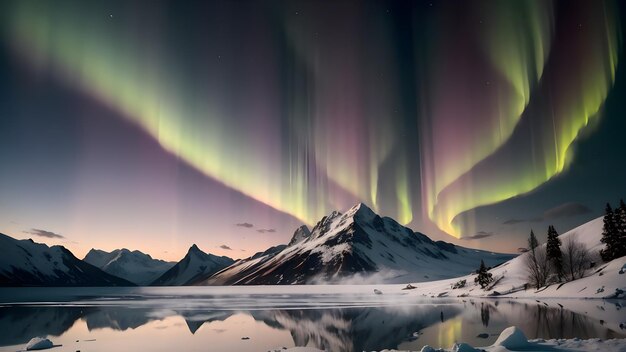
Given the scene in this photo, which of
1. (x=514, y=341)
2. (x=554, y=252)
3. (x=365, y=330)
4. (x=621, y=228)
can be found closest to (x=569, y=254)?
(x=554, y=252)

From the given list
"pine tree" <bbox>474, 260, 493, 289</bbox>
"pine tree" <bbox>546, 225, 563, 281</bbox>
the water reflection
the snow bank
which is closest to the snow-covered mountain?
"pine tree" <bbox>474, 260, 493, 289</bbox>

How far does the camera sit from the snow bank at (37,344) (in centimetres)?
3689

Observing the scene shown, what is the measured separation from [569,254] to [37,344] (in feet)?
398

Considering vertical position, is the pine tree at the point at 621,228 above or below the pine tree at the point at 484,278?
above

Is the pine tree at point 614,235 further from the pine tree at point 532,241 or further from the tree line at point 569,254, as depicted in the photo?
the pine tree at point 532,241

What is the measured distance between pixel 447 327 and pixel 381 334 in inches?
352

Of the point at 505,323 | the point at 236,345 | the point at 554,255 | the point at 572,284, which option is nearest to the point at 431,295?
the point at 554,255

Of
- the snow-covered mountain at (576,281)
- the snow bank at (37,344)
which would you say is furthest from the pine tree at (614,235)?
the snow bank at (37,344)

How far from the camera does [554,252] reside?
11731cm

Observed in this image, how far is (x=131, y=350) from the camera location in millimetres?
36062

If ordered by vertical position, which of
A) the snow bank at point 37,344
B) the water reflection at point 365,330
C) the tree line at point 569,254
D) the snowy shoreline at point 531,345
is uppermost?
the tree line at point 569,254

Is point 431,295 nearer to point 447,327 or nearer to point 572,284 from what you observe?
point 572,284

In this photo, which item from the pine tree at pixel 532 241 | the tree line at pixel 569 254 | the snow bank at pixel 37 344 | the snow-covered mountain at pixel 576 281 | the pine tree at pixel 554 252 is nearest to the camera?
the snow bank at pixel 37 344

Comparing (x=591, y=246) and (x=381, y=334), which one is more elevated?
(x=591, y=246)
